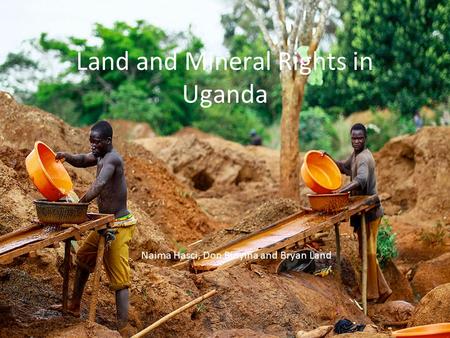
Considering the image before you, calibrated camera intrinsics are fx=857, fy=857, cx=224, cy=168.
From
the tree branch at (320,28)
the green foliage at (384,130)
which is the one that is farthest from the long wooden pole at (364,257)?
the green foliage at (384,130)

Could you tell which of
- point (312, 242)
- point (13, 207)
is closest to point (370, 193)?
point (312, 242)

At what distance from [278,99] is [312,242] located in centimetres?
2616

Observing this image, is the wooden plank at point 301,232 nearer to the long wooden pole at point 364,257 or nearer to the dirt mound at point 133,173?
the long wooden pole at point 364,257

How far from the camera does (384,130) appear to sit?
2667 cm

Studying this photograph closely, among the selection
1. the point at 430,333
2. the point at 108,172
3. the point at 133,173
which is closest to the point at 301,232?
the point at 430,333

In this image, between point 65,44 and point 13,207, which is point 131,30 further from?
point 13,207

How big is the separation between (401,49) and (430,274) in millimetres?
18000

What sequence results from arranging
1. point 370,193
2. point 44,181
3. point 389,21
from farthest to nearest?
point 389,21 → point 370,193 → point 44,181

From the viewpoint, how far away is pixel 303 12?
15.3 meters

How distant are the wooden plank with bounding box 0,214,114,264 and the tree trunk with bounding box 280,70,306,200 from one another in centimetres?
874

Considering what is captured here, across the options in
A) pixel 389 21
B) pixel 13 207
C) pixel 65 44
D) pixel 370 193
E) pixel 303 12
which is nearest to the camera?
pixel 13 207

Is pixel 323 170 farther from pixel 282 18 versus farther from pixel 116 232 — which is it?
pixel 282 18

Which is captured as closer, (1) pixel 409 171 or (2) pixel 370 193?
(2) pixel 370 193

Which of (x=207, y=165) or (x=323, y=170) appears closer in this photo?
(x=323, y=170)
